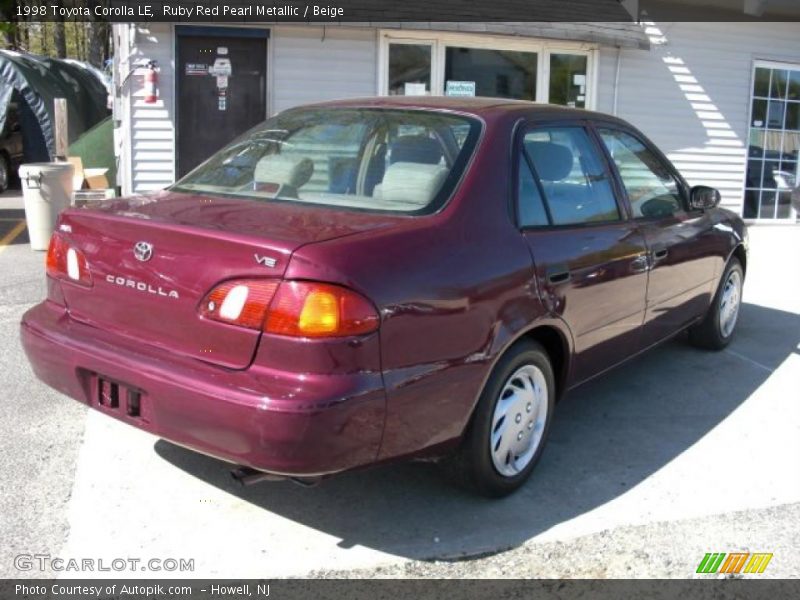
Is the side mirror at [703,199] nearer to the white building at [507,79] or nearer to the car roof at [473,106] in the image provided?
the car roof at [473,106]

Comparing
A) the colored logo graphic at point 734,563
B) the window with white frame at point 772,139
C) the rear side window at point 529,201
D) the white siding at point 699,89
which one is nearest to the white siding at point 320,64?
the white siding at point 699,89

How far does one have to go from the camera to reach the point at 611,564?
3309mm

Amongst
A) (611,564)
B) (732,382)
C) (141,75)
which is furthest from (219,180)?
(141,75)

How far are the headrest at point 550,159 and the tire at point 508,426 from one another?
0.84m

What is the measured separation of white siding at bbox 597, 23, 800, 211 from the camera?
12.1 meters

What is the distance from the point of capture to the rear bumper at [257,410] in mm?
2812

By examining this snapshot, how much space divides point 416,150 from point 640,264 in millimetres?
1473

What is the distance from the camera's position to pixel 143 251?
3.20 meters

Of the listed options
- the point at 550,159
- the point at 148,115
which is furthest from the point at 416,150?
the point at 148,115

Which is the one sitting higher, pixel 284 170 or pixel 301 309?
pixel 284 170

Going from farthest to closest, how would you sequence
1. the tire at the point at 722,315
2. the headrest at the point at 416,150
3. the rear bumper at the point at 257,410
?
1. the tire at the point at 722,315
2. the headrest at the point at 416,150
3. the rear bumper at the point at 257,410

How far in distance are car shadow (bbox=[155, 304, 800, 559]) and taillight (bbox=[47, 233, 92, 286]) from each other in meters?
1.03

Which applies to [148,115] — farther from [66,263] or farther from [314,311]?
[314,311]

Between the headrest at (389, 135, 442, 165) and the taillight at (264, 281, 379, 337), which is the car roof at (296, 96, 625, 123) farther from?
the taillight at (264, 281, 379, 337)
